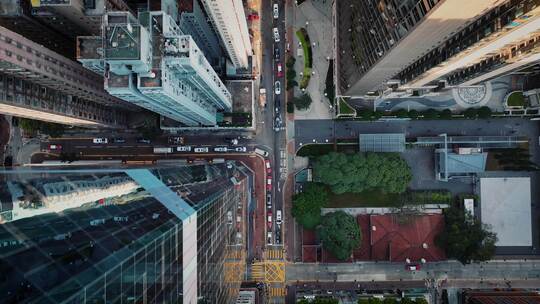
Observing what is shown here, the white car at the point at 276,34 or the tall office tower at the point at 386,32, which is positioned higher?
the white car at the point at 276,34

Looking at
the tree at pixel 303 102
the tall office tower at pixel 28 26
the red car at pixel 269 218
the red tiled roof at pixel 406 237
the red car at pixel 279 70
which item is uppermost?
the tall office tower at pixel 28 26

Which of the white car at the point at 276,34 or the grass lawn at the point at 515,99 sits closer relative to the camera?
the grass lawn at the point at 515,99

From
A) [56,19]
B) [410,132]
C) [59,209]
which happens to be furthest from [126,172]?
[410,132]

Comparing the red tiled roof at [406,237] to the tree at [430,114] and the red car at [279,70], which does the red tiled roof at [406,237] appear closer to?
the tree at [430,114]

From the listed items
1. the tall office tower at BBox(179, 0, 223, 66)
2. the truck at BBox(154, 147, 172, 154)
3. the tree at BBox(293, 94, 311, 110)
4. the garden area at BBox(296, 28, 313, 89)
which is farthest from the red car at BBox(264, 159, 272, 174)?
the tall office tower at BBox(179, 0, 223, 66)

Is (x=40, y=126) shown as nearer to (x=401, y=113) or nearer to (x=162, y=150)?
(x=162, y=150)

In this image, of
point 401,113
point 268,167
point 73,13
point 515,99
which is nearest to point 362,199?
point 401,113

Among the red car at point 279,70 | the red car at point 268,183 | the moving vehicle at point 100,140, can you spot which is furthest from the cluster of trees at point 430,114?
the moving vehicle at point 100,140
